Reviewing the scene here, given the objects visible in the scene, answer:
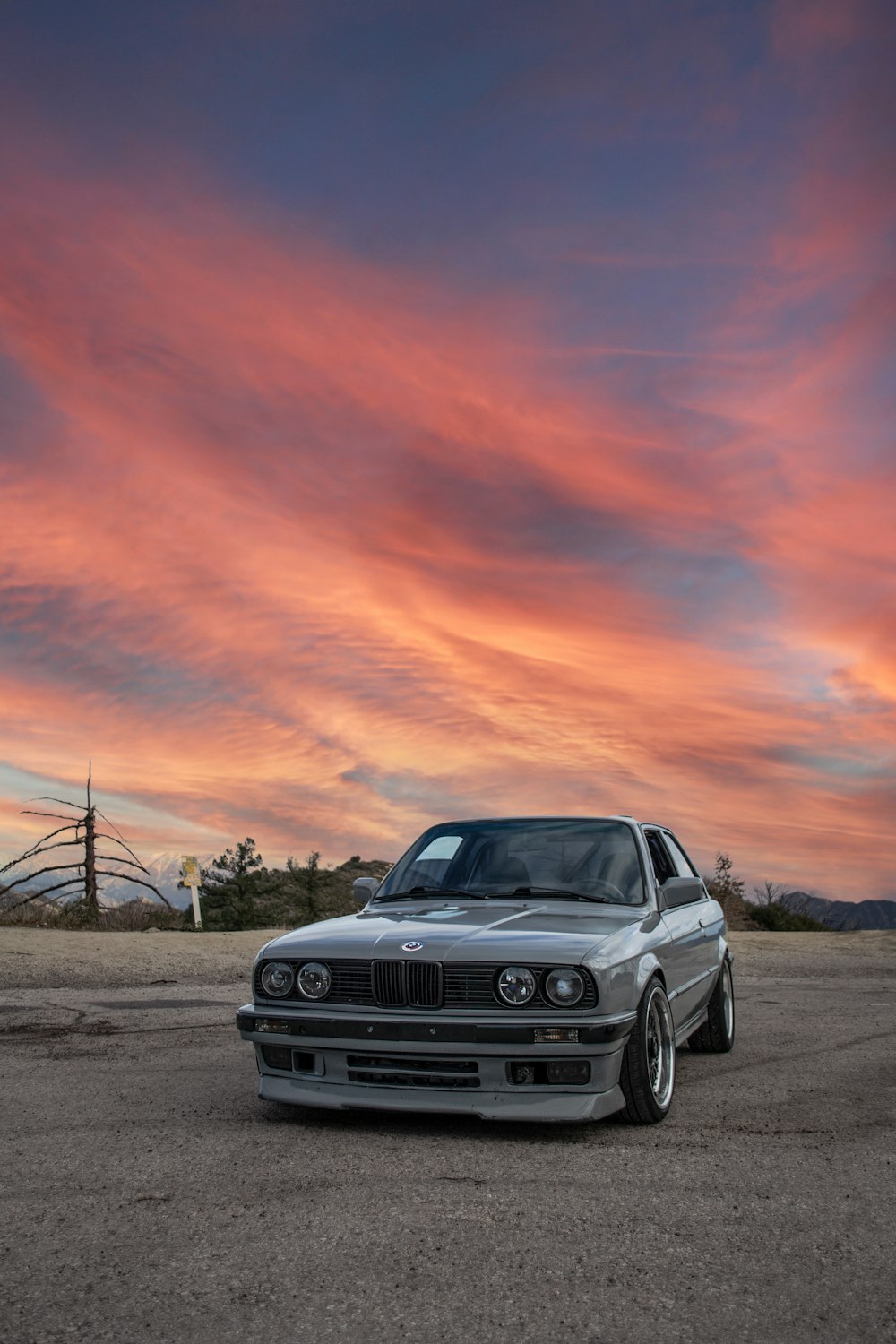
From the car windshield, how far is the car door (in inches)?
14.4

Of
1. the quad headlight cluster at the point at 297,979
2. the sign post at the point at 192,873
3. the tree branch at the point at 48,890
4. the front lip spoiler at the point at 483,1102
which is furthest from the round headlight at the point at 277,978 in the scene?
the tree branch at the point at 48,890

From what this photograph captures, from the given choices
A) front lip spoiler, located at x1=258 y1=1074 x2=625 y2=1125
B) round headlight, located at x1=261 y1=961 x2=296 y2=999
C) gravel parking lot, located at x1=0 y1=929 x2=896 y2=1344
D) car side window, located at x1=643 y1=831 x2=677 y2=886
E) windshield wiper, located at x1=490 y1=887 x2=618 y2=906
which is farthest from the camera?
car side window, located at x1=643 y1=831 x2=677 y2=886

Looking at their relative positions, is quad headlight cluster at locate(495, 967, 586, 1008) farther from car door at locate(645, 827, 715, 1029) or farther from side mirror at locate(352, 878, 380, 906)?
side mirror at locate(352, 878, 380, 906)

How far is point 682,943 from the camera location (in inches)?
265

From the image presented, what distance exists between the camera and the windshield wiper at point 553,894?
6.25 meters

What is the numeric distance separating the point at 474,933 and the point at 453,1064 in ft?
2.00

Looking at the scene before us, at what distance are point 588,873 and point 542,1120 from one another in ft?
5.89

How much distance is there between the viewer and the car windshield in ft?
21.1

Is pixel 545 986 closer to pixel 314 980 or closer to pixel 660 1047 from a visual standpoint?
pixel 660 1047

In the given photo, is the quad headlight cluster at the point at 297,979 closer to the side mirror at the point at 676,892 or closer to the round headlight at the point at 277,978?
the round headlight at the point at 277,978

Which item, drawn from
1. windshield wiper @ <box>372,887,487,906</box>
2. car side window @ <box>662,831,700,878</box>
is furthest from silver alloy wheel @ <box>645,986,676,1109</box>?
car side window @ <box>662,831,700,878</box>

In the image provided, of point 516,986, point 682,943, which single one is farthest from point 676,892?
point 516,986

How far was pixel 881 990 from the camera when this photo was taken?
42.7 ft

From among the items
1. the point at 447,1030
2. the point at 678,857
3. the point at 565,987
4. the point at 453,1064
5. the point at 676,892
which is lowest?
the point at 453,1064
